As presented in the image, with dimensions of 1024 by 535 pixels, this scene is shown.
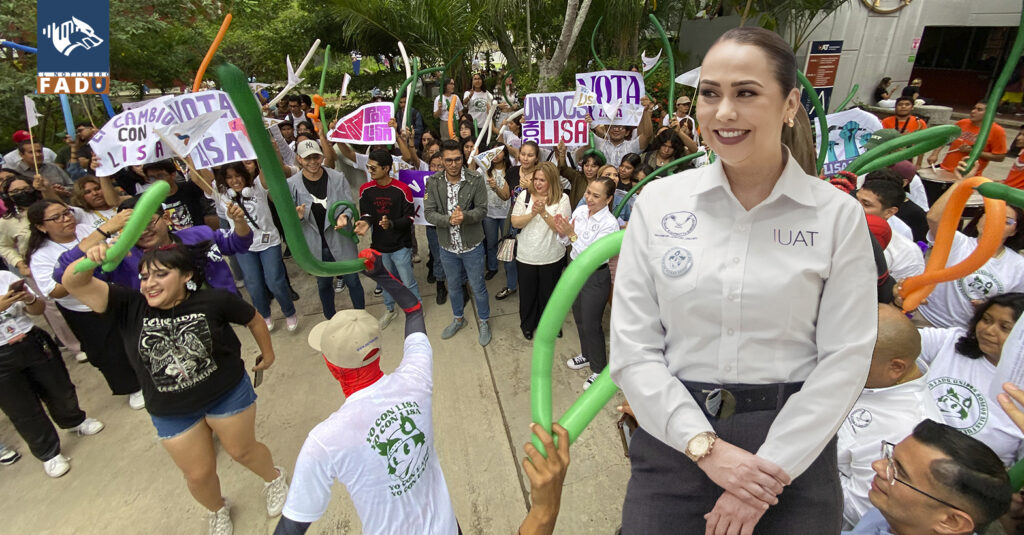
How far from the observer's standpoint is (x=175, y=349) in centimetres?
238

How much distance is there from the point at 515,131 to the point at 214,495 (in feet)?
17.9

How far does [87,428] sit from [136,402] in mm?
329

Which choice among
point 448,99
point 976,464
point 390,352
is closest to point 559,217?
point 390,352

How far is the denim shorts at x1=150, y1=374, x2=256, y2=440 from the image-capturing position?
96.7 inches

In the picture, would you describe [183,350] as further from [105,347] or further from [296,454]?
[105,347]

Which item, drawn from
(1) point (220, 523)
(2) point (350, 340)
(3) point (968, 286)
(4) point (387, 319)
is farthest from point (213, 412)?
(3) point (968, 286)

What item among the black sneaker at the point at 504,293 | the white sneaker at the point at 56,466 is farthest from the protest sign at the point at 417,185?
the white sneaker at the point at 56,466

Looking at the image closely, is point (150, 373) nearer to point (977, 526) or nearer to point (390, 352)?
point (390, 352)

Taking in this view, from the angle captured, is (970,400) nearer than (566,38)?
Yes

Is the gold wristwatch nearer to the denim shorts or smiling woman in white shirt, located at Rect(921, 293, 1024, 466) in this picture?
smiling woman in white shirt, located at Rect(921, 293, 1024, 466)

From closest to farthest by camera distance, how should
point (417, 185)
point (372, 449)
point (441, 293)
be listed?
1. point (372, 449)
2. point (417, 185)
3. point (441, 293)

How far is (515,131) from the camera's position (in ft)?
22.3

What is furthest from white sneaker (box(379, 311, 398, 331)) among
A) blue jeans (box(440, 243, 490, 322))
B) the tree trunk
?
the tree trunk

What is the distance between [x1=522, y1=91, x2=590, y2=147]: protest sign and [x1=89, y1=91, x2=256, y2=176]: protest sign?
2.75 m
